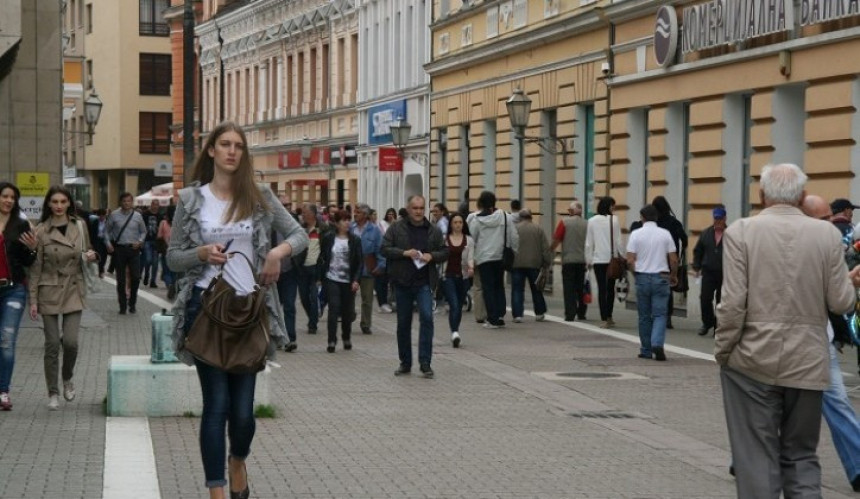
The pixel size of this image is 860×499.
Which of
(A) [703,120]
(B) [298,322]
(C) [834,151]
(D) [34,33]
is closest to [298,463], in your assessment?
(C) [834,151]

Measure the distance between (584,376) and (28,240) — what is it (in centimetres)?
608

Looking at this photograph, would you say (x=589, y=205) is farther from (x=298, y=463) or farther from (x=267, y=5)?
(x=267, y=5)

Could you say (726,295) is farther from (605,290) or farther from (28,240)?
(605,290)

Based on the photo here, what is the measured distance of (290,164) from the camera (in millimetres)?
63812

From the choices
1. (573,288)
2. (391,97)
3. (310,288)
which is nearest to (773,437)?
(310,288)

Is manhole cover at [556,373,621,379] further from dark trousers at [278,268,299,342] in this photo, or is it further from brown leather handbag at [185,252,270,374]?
brown leather handbag at [185,252,270,374]

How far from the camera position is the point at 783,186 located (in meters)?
8.44

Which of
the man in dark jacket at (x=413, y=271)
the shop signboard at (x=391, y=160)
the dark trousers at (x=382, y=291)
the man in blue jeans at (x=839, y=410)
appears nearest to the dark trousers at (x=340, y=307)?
the man in dark jacket at (x=413, y=271)

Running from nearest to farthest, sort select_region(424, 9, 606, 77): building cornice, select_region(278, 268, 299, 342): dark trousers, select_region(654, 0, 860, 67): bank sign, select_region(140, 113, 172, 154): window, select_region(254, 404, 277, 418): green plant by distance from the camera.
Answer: select_region(254, 404, 277, 418): green plant, select_region(278, 268, 299, 342): dark trousers, select_region(654, 0, 860, 67): bank sign, select_region(424, 9, 606, 77): building cornice, select_region(140, 113, 172, 154): window

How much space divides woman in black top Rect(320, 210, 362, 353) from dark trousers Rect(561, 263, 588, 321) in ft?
18.4

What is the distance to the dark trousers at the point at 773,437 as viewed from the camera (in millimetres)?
8352

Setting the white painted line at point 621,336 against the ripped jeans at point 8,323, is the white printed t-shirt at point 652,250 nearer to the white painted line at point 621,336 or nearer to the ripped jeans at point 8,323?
the white painted line at point 621,336

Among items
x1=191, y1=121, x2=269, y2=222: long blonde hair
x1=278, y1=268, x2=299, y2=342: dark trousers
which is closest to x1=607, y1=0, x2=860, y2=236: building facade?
x1=278, y1=268, x2=299, y2=342: dark trousers

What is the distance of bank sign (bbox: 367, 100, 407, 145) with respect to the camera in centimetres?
5028
